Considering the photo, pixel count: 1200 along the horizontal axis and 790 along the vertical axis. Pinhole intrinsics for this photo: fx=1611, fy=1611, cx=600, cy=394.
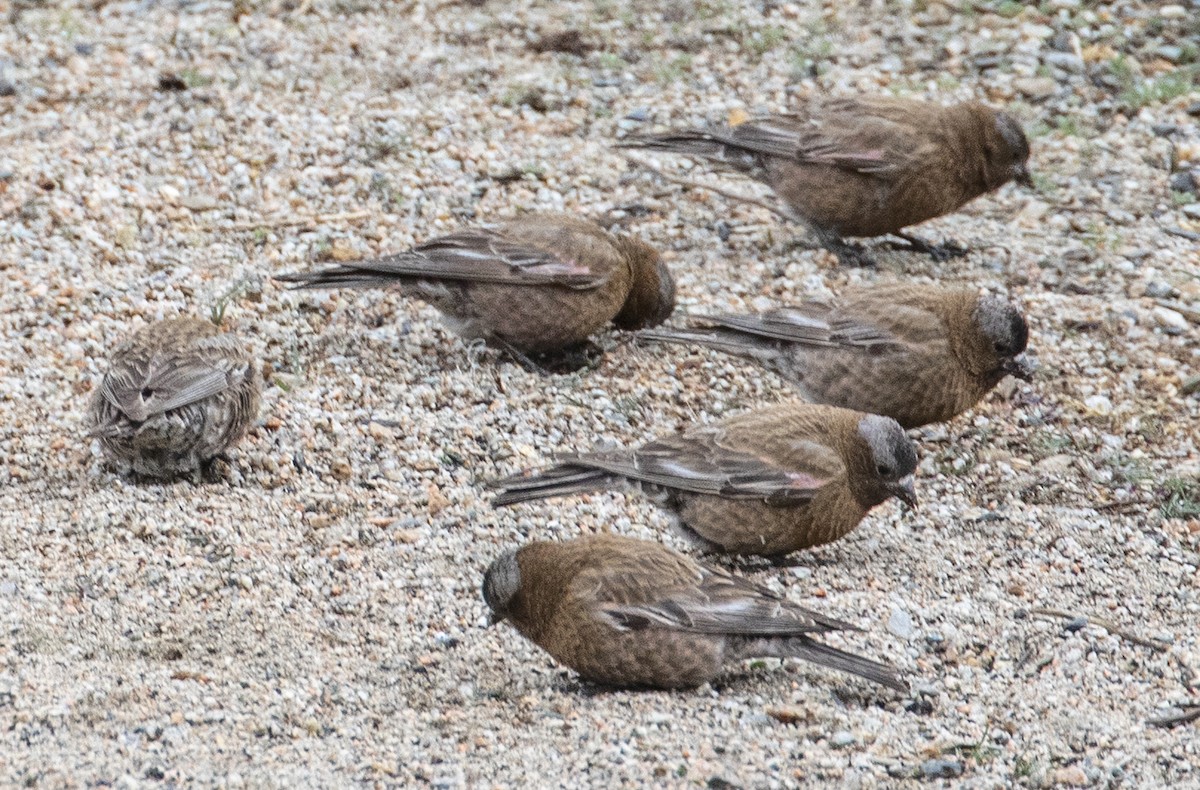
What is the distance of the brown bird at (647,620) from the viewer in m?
4.98

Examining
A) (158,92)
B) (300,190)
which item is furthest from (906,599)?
(158,92)

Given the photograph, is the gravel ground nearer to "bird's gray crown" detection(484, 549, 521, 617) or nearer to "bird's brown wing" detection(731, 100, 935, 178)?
"bird's gray crown" detection(484, 549, 521, 617)

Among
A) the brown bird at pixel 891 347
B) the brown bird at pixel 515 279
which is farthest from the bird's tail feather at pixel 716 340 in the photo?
the brown bird at pixel 515 279

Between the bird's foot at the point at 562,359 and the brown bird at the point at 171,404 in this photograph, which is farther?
the bird's foot at the point at 562,359

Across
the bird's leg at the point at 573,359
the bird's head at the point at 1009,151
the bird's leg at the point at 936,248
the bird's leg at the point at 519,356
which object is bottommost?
the bird's leg at the point at 573,359

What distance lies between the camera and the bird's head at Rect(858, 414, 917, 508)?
5863 mm

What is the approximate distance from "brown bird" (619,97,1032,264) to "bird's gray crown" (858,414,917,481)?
2603mm

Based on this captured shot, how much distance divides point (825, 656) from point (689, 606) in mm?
448

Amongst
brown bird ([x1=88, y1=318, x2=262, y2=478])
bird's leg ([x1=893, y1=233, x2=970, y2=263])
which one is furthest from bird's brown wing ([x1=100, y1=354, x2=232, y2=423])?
bird's leg ([x1=893, y1=233, x2=970, y2=263])

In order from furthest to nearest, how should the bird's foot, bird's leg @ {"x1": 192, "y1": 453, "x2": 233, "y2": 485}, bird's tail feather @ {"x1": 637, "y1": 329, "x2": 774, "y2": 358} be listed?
1. the bird's foot
2. bird's tail feather @ {"x1": 637, "y1": 329, "x2": 774, "y2": 358}
3. bird's leg @ {"x1": 192, "y1": 453, "x2": 233, "y2": 485}

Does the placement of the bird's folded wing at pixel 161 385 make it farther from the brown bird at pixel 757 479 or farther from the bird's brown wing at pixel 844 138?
the bird's brown wing at pixel 844 138

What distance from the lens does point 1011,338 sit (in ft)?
22.4

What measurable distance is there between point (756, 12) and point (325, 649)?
21.9 ft

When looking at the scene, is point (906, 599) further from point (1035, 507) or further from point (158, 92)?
point (158, 92)
